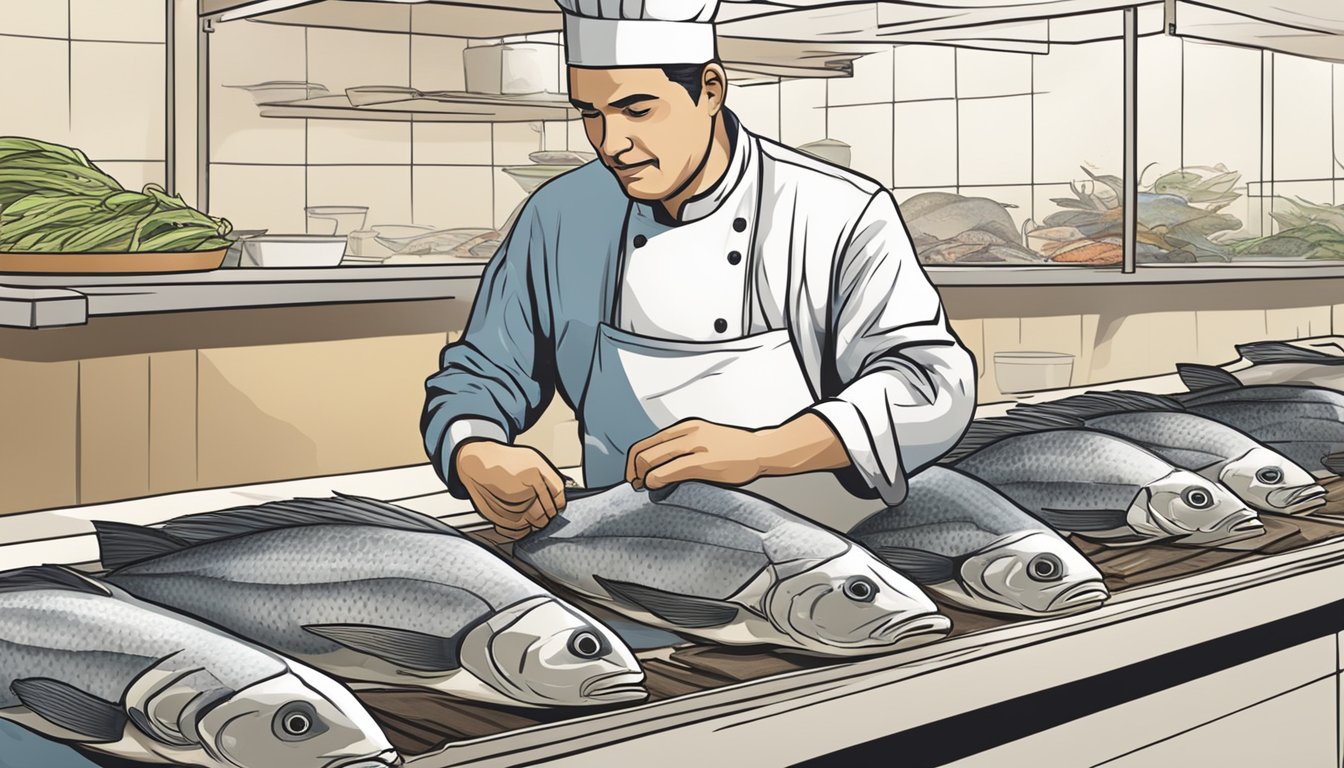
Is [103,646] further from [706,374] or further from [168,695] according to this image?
[706,374]

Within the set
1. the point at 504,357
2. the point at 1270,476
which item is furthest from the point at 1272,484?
the point at 504,357

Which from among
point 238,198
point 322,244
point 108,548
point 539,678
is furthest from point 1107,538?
point 238,198

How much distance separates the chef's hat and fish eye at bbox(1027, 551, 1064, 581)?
0.72m

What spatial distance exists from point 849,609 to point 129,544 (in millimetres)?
602

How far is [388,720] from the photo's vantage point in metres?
0.85

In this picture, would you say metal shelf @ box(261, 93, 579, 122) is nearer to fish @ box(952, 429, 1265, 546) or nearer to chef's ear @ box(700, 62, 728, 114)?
chef's ear @ box(700, 62, 728, 114)

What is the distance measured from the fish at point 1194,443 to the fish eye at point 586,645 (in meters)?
0.73

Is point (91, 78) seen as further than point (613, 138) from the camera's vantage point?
Yes

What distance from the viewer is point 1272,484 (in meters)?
1.45

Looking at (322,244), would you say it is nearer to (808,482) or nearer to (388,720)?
(808,482)

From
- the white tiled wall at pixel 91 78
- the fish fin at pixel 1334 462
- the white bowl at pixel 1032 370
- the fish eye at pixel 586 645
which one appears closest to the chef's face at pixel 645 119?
the fish eye at pixel 586 645

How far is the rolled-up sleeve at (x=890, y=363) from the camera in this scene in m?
1.33

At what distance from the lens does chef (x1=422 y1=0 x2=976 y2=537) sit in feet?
4.48

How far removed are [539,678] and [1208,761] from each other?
685 mm
